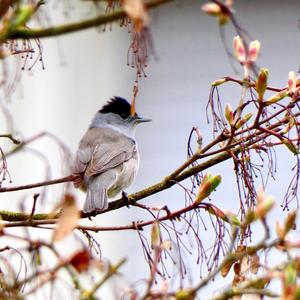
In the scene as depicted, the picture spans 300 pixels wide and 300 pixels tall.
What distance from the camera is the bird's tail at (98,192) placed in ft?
15.2

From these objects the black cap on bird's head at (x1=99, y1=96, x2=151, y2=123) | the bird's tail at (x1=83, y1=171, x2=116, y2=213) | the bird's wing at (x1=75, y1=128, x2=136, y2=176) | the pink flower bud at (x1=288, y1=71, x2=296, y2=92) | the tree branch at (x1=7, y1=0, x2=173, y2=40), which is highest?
the tree branch at (x1=7, y1=0, x2=173, y2=40)

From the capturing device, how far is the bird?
16.6ft

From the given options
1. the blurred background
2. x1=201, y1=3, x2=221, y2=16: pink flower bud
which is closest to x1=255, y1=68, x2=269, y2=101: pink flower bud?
x1=201, y1=3, x2=221, y2=16: pink flower bud

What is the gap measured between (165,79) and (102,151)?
342cm

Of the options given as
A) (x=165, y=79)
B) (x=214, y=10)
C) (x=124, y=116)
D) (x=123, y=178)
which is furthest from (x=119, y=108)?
(x=214, y=10)

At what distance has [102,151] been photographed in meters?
5.72

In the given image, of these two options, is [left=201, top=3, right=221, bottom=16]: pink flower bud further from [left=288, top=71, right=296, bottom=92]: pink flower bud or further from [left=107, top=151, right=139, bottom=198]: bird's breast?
[left=107, top=151, right=139, bottom=198]: bird's breast

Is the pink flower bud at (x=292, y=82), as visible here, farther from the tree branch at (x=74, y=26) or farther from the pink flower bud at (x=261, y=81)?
the tree branch at (x=74, y=26)

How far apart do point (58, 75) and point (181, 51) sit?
1232mm

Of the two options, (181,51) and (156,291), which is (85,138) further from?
(156,291)

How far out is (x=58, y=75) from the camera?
8.81m

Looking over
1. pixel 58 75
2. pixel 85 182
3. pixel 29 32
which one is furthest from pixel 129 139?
pixel 29 32

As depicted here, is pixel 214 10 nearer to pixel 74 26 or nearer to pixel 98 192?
pixel 74 26

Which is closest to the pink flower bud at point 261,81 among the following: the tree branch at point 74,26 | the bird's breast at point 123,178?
the tree branch at point 74,26
